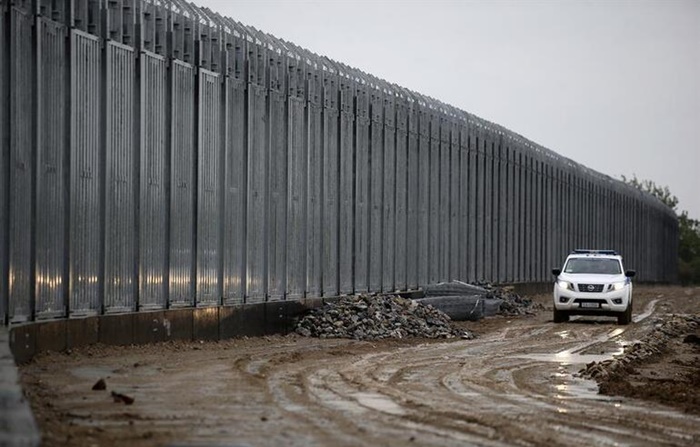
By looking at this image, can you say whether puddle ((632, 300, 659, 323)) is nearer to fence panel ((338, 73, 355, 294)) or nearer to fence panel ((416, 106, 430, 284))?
fence panel ((416, 106, 430, 284))

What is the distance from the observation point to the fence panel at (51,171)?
60.5ft

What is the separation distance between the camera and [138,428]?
11266 mm

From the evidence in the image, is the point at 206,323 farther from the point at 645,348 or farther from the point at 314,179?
the point at 314,179

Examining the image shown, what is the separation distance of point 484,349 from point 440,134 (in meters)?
18.3

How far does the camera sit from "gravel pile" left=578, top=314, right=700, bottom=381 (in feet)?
62.7

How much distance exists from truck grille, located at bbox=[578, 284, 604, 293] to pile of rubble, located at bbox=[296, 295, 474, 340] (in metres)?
5.92

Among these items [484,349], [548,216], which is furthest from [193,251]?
[548,216]

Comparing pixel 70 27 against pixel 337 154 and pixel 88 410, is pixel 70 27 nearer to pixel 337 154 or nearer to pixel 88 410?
pixel 88 410

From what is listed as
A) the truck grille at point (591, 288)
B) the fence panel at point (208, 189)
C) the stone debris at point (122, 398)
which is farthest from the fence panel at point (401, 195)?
the stone debris at point (122, 398)

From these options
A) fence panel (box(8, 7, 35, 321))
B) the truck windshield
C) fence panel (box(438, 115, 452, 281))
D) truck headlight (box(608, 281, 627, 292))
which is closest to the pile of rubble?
truck headlight (box(608, 281, 627, 292))

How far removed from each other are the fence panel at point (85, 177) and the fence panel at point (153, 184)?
1629mm

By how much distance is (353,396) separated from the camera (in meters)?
14.4

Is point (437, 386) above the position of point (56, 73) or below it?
below

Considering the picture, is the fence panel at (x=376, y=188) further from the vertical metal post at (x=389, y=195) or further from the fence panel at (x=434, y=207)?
the fence panel at (x=434, y=207)
